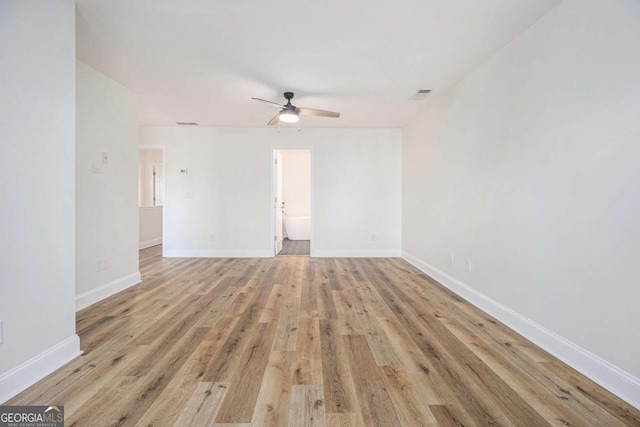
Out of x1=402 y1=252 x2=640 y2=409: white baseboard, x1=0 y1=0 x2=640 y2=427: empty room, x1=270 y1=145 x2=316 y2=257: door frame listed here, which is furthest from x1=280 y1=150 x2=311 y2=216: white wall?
x1=402 y1=252 x2=640 y2=409: white baseboard

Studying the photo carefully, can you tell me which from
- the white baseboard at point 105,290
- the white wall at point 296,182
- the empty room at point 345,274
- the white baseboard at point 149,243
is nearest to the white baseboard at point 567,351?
the empty room at point 345,274

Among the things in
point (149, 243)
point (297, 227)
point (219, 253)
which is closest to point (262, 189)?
point (219, 253)

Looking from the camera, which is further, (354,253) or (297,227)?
(297,227)

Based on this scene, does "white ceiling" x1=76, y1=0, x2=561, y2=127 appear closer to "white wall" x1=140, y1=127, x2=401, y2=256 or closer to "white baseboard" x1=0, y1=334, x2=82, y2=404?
"white wall" x1=140, y1=127, x2=401, y2=256

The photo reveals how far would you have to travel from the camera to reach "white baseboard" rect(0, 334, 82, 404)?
140cm

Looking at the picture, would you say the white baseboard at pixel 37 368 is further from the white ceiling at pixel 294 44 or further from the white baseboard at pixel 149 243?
the white baseboard at pixel 149 243

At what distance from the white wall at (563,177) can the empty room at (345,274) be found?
0.05ft

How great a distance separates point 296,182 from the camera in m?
8.10

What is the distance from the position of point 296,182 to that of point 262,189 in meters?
3.00

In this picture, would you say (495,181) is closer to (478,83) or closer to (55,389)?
(478,83)

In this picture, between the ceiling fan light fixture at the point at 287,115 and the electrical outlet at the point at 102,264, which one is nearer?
the electrical outlet at the point at 102,264

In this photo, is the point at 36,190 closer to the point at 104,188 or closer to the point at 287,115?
the point at 104,188

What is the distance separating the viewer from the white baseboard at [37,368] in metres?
1.40

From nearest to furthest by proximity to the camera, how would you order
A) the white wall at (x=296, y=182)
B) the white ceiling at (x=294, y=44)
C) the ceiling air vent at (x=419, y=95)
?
the white ceiling at (x=294, y=44) → the ceiling air vent at (x=419, y=95) → the white wall at (x=296, y=182)
